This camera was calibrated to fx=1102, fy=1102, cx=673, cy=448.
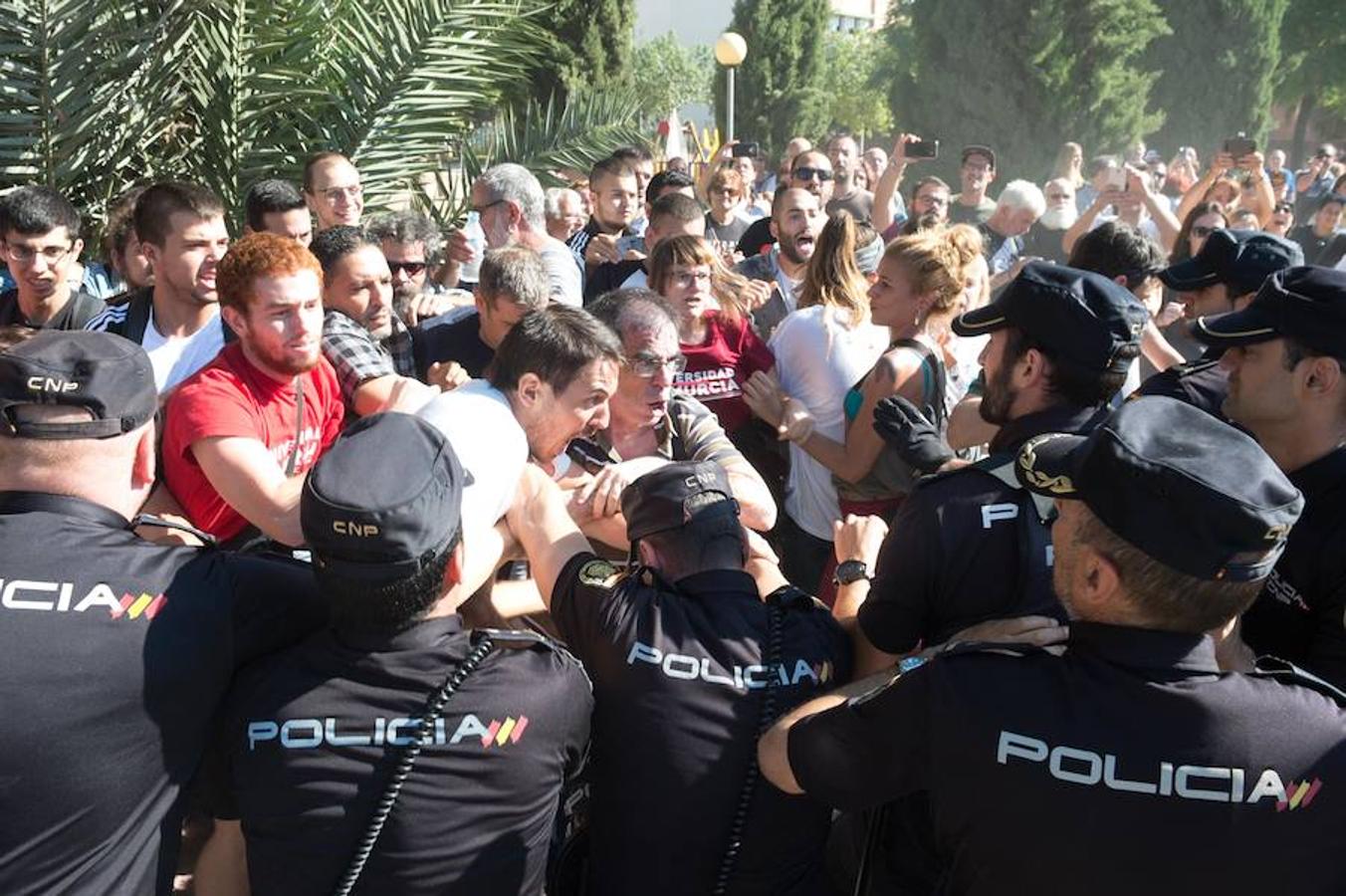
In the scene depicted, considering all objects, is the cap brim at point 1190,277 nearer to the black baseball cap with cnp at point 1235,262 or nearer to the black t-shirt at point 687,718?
the black baseball cap with cnp at point 1235,262

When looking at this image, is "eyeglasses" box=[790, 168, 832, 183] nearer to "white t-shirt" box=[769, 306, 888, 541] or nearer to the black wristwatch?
"white t-shirt" box=[769, 306, 888, 541]

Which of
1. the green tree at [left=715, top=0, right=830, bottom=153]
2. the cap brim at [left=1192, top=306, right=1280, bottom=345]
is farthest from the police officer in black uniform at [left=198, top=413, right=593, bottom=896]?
the green tree at [left=715, top=0, right=830, bottom=153]

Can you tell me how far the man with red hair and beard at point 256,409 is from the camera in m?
2.96

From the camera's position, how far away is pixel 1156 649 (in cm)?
182

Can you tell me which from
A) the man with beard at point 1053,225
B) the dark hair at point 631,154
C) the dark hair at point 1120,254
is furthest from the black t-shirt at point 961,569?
the man with beard at point 1053,225

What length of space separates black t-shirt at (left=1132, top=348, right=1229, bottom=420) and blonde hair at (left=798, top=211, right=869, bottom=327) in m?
1.33

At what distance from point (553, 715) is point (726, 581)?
1.52 ft

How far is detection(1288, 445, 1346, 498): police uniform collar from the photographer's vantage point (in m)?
2.73

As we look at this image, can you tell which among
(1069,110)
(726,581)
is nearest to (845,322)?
(726,581)

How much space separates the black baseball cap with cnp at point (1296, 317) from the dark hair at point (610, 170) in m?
5.18

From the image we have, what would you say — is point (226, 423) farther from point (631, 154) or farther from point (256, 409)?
point (631, 154)

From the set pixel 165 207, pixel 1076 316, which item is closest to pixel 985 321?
pixel 1076 316

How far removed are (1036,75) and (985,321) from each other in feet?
106

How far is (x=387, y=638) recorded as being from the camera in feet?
6.71
